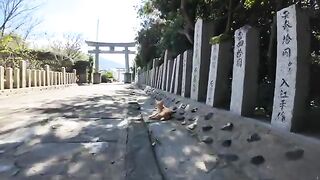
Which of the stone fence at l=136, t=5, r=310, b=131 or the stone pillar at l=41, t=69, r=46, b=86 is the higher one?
the stone fence at l=136, t=5, r=310, b=131

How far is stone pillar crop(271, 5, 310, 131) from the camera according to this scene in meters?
4.90

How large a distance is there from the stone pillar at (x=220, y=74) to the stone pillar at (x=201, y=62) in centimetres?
149

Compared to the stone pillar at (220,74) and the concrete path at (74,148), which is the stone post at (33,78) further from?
the stone pillar at (220,74)

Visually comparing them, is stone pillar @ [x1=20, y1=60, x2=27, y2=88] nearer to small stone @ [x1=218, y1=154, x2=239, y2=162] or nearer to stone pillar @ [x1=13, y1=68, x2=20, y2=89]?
stone pillar @ [x1=13, y1=68, x2=20, y2=89]

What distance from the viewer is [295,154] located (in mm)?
4348

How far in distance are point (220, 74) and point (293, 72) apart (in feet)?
10.8

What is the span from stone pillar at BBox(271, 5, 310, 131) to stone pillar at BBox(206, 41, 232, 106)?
2920 mm

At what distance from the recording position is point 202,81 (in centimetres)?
995

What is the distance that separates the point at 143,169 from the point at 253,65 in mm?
2653

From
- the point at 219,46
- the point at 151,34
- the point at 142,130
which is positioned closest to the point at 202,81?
the point at 219,46

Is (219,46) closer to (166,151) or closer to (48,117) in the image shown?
(166,151)

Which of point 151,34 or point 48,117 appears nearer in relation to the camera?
point 48,117

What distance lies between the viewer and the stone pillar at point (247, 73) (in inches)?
257

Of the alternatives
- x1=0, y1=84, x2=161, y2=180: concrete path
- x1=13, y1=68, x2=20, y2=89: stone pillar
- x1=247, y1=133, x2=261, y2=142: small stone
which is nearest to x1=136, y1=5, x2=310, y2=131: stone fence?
x1=247, y1=133, x2=261, y2=142: small stone
